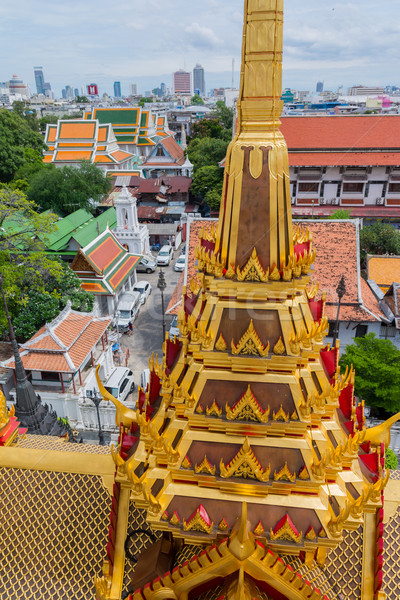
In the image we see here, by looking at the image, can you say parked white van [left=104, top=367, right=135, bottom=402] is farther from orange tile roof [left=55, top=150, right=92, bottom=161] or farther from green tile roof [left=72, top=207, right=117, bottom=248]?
orange tile roof [left=55, top=150, right=92, bottom=161]

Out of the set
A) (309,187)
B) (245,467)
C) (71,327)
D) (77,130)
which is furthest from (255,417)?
(77,130)

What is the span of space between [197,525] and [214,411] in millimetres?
1681

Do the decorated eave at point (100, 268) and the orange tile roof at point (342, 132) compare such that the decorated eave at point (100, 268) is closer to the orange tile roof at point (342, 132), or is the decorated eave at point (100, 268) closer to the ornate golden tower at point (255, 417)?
the ornate golden tower at point (255, 417)

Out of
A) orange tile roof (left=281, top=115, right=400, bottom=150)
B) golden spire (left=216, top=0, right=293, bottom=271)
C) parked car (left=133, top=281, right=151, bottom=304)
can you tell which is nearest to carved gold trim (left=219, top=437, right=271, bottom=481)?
golden spire (left=216, top=0, right=293, bottom=271)

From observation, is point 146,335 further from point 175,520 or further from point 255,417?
point 255,417

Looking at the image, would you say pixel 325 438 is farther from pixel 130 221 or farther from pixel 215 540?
pixel 130 221

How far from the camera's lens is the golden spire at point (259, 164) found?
5500 millimetres

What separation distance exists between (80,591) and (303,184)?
4155 centimetres

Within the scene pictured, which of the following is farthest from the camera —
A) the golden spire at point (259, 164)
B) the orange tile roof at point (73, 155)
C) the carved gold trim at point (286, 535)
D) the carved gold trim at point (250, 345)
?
the orange tile roof at point (73, 155)

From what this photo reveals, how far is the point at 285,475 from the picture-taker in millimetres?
5957

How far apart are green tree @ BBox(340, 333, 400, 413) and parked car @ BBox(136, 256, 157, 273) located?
2413cm

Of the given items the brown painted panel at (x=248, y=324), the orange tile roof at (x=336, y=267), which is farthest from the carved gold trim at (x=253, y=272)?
the orange tile roof at (x=336, y=267)

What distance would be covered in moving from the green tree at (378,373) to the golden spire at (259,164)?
40.0ft

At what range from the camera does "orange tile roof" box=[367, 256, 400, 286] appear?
1024 inches
